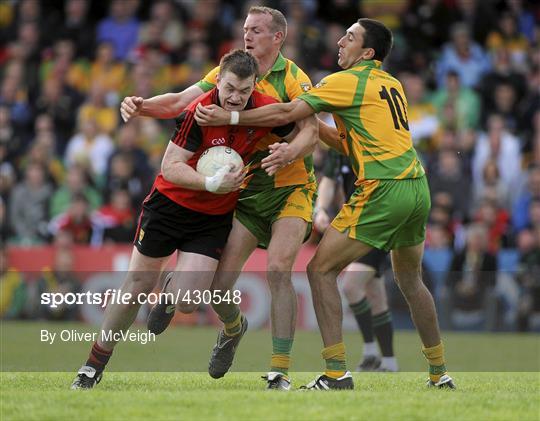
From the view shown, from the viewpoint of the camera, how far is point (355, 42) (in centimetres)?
949

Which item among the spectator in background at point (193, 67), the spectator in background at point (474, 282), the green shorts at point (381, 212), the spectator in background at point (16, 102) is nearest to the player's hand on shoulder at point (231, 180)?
the green shorts at point (381, 212)

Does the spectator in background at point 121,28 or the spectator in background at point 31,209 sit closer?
the spectator in background at point 31,209

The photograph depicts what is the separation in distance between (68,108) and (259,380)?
11.7m

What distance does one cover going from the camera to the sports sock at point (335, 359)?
9.21 metres

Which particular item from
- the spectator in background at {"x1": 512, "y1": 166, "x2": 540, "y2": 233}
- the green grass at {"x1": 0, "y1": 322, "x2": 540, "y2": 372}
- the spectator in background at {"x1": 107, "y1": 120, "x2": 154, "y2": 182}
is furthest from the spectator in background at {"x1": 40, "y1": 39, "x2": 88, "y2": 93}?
the spectator in background at {"x1": 512, "y1": 166, "x2": 540, "y2": 233}

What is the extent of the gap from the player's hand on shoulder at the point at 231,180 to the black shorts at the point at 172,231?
51 centimetres

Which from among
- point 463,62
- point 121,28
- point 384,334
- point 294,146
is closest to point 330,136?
point 294,146

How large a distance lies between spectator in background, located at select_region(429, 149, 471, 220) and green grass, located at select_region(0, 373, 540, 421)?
879 cm

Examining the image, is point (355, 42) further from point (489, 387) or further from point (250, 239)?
point (489, 387)

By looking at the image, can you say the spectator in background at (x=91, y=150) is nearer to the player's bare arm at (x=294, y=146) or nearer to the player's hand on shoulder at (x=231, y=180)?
the player's bare arm at (x=294, y=146)

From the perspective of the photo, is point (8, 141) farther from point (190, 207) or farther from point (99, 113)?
point (190, 207)

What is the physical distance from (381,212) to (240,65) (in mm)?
1532

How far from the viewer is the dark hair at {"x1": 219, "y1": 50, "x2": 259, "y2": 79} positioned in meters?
9.09

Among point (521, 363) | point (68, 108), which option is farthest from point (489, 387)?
point (68, 108)
